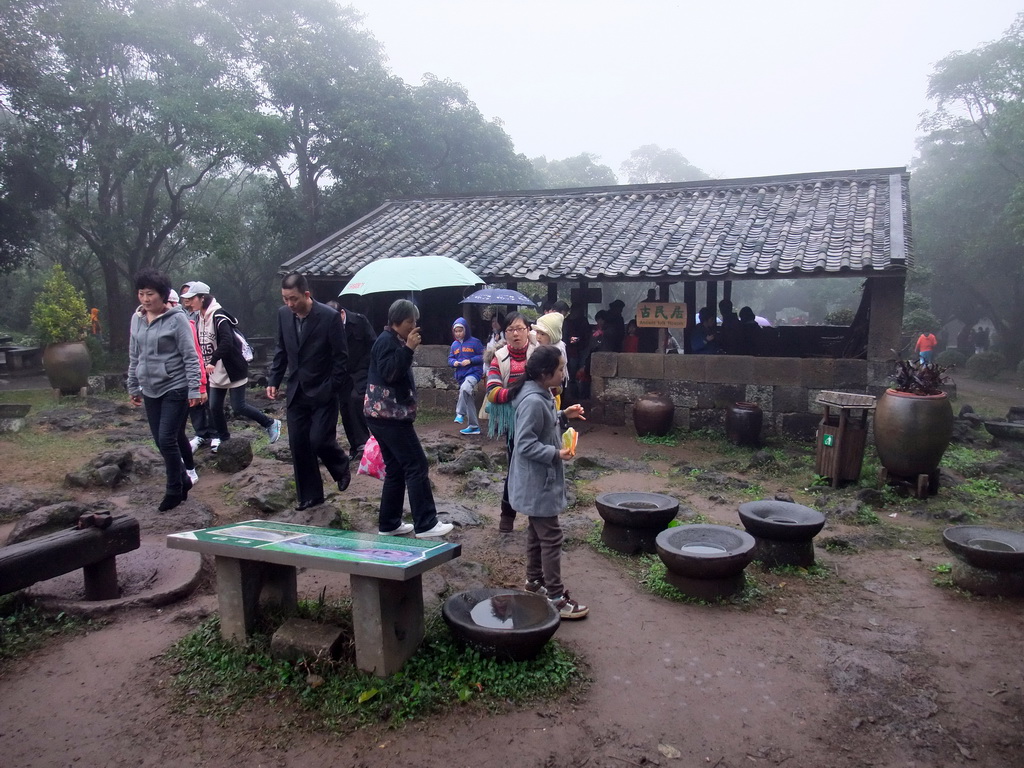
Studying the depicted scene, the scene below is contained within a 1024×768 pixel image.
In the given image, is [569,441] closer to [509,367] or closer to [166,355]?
[509,367]

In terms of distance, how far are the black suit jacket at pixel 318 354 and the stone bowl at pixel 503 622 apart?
2.05 metres

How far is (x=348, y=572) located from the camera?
3.22 m

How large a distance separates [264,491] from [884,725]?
4.90 m

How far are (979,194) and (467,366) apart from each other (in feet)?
67.8

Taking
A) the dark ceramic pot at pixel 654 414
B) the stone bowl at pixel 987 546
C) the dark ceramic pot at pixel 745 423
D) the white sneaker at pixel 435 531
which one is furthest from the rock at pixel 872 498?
the white sneaker at pixel 435 531

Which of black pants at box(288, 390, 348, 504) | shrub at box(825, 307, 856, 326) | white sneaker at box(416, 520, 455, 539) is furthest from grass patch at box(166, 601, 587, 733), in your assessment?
shrub at box(825, 307, 856, 326)

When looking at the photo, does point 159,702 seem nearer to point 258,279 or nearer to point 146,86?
point 146,86

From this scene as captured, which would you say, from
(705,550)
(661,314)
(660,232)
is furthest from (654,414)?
(705,550)

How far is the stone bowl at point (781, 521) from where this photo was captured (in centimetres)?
490

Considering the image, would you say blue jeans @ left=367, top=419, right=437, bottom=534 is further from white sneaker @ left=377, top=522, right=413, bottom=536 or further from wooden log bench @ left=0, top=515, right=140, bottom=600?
wooden log bench @ left=0, top=515, right=140, bottom=600

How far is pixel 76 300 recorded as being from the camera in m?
13.8

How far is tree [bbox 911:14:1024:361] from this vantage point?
21141 mm

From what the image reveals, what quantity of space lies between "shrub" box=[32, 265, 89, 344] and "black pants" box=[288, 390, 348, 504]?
10.7 m

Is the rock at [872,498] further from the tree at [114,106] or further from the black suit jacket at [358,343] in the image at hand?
the tree at [114,106]
